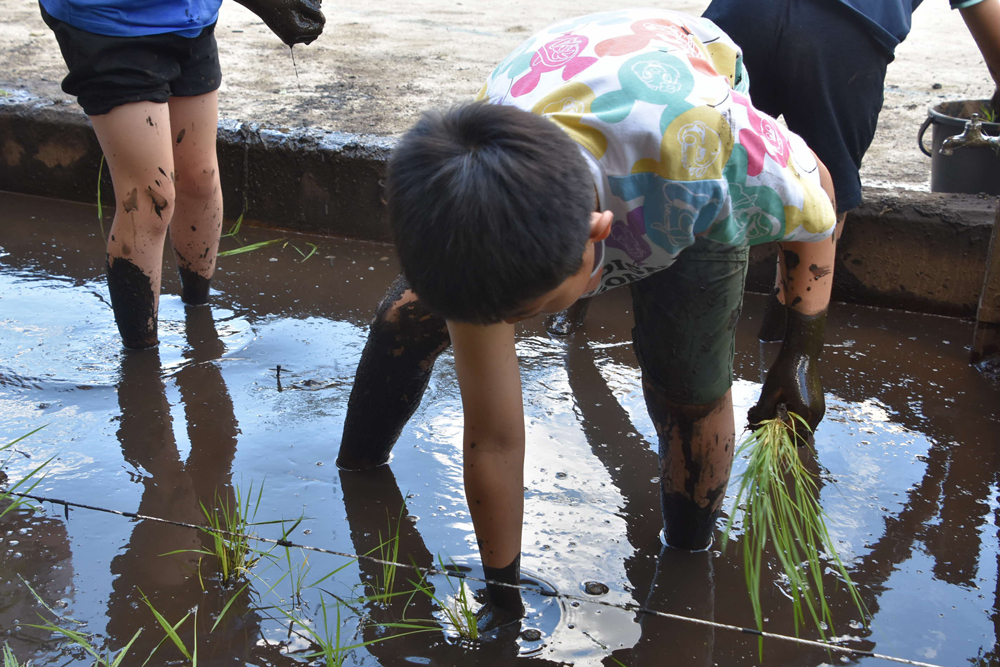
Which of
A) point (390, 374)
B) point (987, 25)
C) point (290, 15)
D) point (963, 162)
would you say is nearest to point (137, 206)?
point (290, 15)

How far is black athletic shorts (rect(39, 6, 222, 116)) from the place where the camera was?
2.15 metres

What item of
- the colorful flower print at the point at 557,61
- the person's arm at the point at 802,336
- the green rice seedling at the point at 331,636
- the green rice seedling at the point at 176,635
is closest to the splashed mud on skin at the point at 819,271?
the person's arm at the point at 802,336

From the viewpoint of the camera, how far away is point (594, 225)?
122cm

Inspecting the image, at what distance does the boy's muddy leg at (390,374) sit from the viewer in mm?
1852

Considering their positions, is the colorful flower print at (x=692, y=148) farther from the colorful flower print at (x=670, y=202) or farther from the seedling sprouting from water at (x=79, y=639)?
the seedling sprouting from water at (x=79, y=639)

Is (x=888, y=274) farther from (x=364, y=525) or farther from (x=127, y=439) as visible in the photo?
(x=127, y=439)

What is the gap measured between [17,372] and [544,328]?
158 cm

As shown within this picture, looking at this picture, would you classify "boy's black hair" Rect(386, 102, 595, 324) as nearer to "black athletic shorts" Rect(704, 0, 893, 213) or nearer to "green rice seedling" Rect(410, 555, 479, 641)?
"green rice seedling" Rect(410, 555, 479, 641)

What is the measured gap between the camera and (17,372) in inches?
96.7

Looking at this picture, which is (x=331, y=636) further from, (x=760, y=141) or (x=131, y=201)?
(x=131, y=201)

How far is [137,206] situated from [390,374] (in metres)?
0.98

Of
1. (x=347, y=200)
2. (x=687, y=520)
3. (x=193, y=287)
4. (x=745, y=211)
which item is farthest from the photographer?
(x=347, y=200)

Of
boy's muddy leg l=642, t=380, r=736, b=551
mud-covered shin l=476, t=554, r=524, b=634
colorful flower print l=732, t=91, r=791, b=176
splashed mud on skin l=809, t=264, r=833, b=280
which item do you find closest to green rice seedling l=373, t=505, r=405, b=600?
mud-covered shin l=476, t=554, r=524, b=634

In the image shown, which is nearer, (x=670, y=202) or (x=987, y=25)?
(x=670, y=202)
